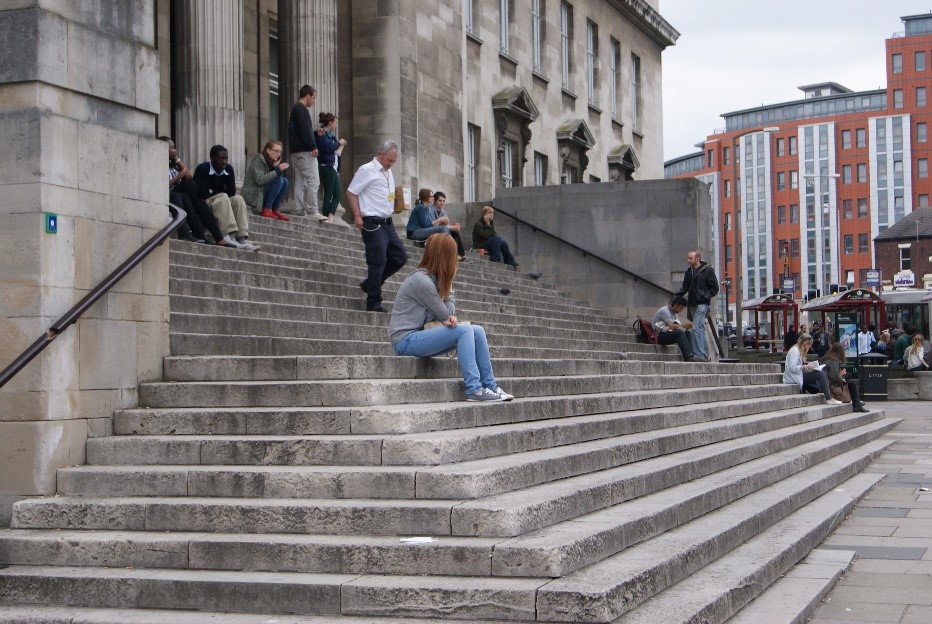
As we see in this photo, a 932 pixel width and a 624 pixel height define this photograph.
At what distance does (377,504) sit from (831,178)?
114988 millimetres

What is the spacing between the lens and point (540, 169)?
119ft

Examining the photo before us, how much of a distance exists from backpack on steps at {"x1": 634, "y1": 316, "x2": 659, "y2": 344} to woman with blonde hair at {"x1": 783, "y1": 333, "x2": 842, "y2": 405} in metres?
3.02

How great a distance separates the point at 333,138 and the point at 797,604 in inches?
519

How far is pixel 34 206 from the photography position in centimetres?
841

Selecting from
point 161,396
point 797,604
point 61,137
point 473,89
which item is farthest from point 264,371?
point 473,89

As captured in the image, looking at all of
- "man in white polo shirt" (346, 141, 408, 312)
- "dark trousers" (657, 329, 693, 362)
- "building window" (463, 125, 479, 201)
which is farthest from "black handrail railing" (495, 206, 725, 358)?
"man in white polo shirt" (346, 141, 408, 312)

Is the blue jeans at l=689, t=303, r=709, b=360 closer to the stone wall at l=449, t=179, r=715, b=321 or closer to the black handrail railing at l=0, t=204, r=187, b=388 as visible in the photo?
Answer: the stone wall at l=449, t=179, r=715, b=321

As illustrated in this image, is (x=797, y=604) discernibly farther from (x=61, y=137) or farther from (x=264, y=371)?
(x=61, y=137)

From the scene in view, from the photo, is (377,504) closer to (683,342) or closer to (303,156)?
(303,156)

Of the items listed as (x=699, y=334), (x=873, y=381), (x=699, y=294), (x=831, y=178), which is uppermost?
(x=831, y=178)

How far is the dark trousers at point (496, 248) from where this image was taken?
24062mm

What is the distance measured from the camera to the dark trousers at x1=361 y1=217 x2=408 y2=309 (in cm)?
1311

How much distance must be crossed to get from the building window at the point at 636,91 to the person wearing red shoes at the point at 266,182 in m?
28.8

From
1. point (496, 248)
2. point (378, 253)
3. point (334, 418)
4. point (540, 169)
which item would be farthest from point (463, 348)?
point (540, 169)
